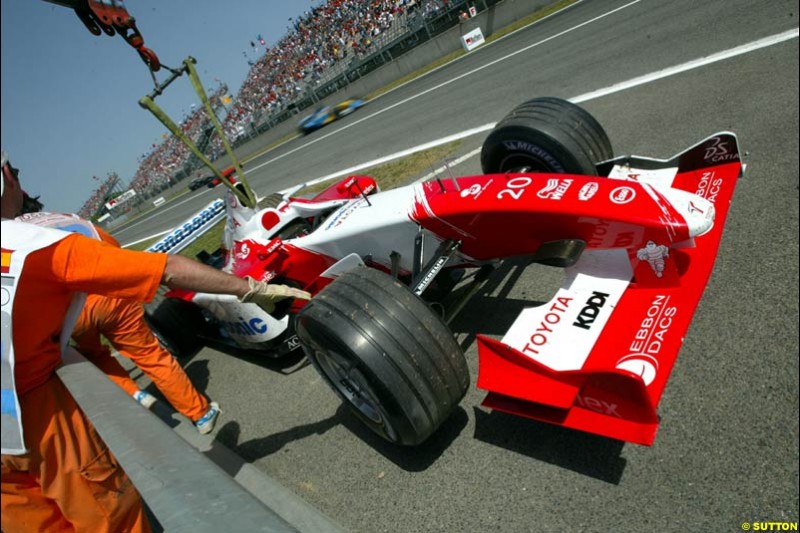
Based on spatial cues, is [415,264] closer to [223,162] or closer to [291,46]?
[291,46]

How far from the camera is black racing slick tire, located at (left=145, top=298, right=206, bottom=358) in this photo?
14.6 feet

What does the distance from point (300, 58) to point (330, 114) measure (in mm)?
8536

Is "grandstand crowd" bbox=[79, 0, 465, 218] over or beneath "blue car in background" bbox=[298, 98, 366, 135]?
over

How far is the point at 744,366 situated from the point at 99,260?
2566mm

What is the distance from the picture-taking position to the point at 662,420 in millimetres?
2031

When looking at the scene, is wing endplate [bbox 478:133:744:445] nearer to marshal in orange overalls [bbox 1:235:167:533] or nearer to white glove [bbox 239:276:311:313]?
white glove [bbox 239:276:311:313]

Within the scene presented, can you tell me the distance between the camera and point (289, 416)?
128 inches

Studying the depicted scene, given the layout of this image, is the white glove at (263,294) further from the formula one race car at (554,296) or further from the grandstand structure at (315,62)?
the grandstand structure at (315,62)

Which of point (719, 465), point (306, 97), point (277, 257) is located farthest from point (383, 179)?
point (306, 97)

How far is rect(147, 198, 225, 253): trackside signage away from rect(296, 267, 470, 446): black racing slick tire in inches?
120

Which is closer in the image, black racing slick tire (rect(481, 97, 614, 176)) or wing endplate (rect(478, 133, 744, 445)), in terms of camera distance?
wing endplate (rect(478, 133, 744, 445))

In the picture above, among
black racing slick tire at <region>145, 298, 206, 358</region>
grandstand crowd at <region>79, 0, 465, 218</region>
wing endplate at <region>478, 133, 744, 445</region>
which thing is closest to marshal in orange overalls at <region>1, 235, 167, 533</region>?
grandstand crowd at <region>79, 0, 465, 218</region>

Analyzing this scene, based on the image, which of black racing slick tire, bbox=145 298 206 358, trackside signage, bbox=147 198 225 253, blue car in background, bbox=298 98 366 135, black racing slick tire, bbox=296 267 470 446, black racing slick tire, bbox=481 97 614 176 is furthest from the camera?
blue car in background, bbox=298 98 366 135

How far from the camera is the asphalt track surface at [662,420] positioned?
177cm
